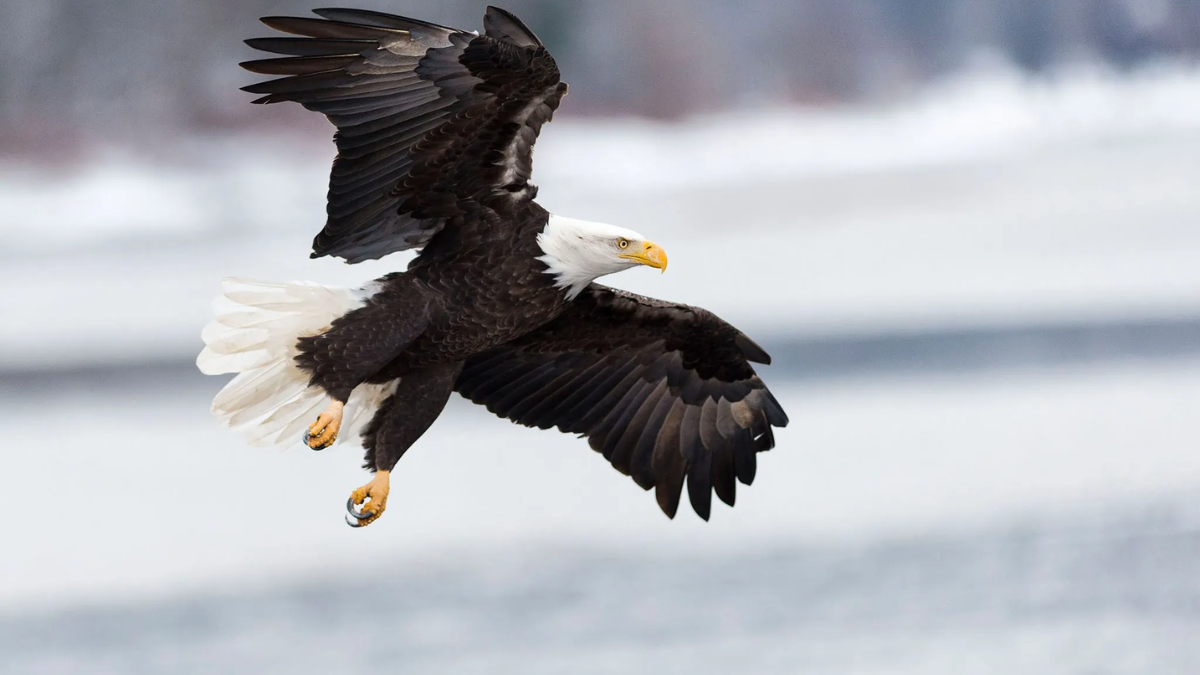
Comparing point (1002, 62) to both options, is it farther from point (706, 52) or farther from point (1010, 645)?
point (1010, 645)

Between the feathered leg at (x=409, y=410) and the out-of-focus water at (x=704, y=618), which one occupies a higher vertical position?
the out-of-focus water at (x=704, y=618)

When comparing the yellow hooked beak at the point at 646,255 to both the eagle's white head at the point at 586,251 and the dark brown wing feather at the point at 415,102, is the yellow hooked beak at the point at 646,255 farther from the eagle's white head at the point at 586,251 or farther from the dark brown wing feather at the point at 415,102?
the dark brown wing feather at the point at 415,102

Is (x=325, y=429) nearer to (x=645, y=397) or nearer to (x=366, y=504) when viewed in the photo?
(x=366, y=504)

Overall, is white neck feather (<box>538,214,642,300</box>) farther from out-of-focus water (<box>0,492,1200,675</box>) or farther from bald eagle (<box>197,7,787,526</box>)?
out-of-focus water (<box>0,492,1200,675</box>)

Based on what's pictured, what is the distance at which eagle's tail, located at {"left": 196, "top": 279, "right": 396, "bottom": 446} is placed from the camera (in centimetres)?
407

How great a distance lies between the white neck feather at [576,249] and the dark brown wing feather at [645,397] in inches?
24.6

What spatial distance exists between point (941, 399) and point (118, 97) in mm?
8619

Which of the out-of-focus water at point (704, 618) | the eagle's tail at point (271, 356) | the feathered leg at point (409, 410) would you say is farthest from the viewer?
the out-of-focus water at point (704, 618)

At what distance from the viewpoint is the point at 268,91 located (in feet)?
12.0

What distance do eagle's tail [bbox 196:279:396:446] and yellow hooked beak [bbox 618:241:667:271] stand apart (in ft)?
2.24

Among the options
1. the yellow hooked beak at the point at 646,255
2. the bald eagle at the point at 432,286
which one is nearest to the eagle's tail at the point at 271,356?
the bald eagle at the point at 432,286

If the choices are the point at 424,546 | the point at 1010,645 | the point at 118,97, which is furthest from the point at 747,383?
the point at 118,97

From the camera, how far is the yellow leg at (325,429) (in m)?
3.91

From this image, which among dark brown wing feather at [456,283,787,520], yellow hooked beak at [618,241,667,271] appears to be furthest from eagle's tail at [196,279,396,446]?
yellow hooked beak at [618,241,667,271]
